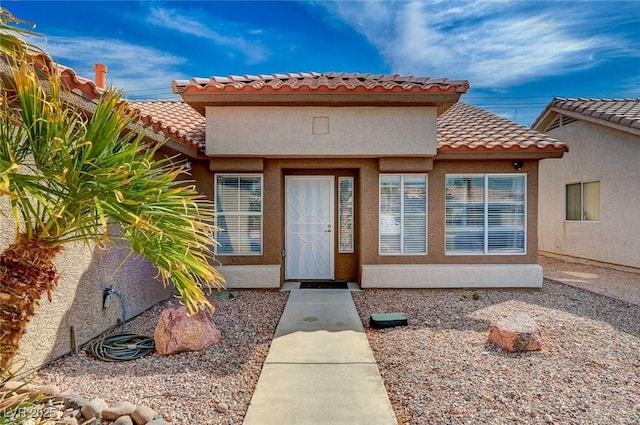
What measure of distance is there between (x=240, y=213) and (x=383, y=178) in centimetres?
440

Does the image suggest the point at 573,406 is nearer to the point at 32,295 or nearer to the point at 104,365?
the point at 32,295

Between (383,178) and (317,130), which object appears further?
(383,178)

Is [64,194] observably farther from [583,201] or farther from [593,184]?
[583,201]

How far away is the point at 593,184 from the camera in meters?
14.7

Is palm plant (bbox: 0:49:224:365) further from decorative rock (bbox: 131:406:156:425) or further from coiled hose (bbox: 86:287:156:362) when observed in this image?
coiled hose (bbox: 86:287:156:362)

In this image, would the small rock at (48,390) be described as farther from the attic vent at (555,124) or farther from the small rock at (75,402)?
the attic vent at (555,124)

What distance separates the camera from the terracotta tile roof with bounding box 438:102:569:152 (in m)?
10.0

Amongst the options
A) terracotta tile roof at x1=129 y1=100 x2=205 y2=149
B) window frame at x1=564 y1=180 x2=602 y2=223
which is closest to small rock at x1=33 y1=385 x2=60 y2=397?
terracotta tile roof at x1=129 y1=100 x2=205 y2=149

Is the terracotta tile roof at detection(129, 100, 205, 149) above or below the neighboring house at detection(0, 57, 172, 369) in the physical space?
above

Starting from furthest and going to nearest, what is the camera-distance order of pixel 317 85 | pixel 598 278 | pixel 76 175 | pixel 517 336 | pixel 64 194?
pixel 598 278, pixel 317 85, pixel 517 336, pixel 64 194, pixel 76 175

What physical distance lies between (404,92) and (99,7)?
7.87 metres

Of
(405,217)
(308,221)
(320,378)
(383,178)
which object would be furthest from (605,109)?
(320,378)

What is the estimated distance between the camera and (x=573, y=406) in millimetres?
4352

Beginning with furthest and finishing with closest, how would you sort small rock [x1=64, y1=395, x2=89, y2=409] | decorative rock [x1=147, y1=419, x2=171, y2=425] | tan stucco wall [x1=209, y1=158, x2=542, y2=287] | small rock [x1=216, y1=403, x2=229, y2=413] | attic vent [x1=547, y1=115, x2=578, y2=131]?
attic vent [x1=547, y1=115, x2=578, y2=131], tan stucco wall [x1=209, y1=158, x2=542, y2=287], small rock [x1=216, y1=403, x2=229, y2=413], small rock [x1=64, y1=395, x2=89, y2=409], decorative rock [x1=147, y1=419, x2=171, y2=425]
